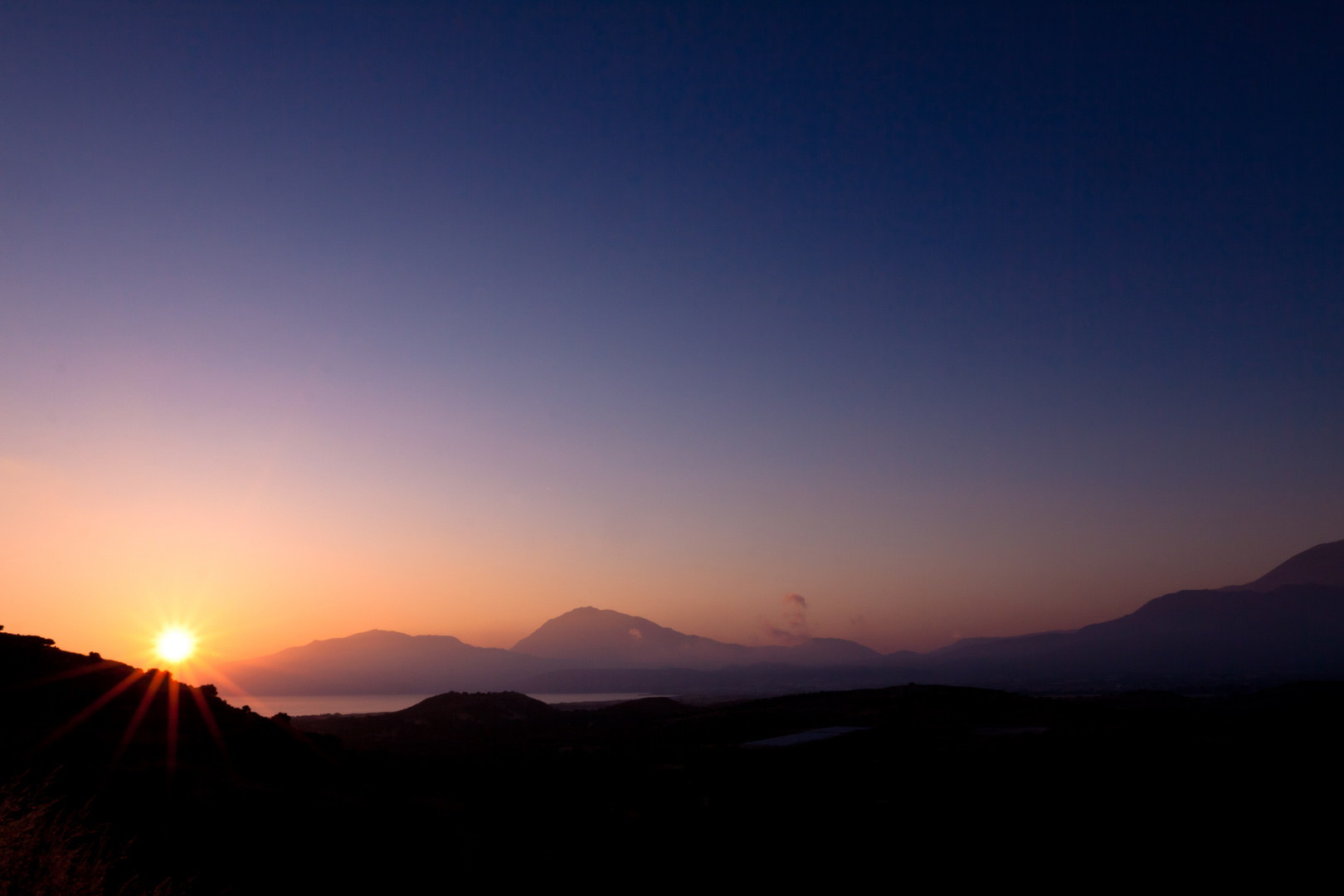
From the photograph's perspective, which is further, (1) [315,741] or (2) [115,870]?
(1) [315,741]

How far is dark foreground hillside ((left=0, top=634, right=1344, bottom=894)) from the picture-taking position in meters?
Result: 14.1

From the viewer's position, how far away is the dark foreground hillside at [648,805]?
14.1 metres

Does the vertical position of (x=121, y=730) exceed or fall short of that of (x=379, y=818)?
it exceeds it

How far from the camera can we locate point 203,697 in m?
23.9

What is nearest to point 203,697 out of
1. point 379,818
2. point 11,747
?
point 11,747

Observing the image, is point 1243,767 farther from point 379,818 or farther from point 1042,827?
point 379,818

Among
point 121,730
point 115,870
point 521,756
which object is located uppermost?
point 121,730

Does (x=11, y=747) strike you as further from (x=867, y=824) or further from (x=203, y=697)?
(x=867, y=824)

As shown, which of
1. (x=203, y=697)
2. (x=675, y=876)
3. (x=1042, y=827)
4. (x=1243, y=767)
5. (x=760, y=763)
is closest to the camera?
(x=675, y=876)

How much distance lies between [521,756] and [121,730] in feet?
69.2

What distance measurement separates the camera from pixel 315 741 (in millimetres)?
25672

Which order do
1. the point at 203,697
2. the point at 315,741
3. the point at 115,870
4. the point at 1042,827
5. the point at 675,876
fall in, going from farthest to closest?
the point at 315,741
the point at 203,697
the point at 1042,827
the point at 675,876
the point at 115,870

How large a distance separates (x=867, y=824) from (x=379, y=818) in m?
12.4

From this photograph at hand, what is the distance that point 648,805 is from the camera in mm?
21438
